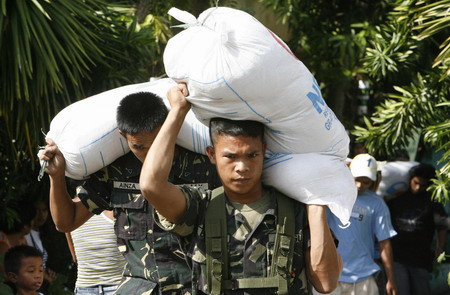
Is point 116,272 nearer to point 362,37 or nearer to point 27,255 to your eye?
point 27,255

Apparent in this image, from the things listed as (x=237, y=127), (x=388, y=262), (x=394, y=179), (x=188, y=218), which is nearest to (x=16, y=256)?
(x=388, y=262)

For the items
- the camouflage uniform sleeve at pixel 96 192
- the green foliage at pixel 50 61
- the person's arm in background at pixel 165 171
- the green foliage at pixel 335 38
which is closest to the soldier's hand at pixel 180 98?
the person's arm in background at pixel 165 171

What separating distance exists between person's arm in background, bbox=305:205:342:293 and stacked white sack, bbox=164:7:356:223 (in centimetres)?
5

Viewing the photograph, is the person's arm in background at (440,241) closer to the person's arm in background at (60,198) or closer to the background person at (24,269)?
the background person at (24,269)

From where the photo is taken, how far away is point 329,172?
3.29 metres

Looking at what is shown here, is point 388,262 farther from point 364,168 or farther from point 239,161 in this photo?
point 239,161

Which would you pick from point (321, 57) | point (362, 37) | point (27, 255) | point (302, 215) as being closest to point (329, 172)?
point (302, 215)

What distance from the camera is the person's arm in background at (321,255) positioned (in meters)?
3.20

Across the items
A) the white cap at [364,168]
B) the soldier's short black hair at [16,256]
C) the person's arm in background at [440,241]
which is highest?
the white cap at [364,168]

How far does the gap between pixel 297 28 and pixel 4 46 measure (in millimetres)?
3721

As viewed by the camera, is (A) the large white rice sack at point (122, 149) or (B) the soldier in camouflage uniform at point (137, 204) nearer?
(A) the large white rice sack at point (122, 149)

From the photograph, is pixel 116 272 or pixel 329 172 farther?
pixel 116 272

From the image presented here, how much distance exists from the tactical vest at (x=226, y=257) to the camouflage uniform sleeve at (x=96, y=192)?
86 centimetres

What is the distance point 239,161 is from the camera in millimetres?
3205
